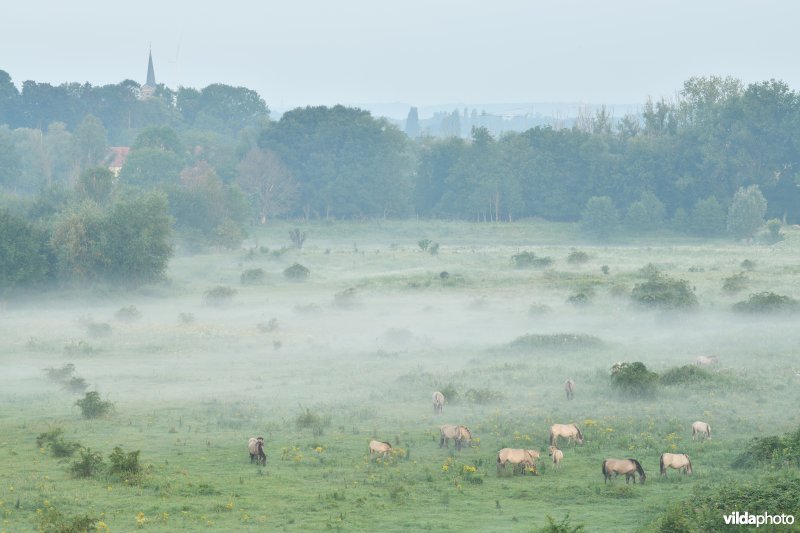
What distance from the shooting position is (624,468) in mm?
25391

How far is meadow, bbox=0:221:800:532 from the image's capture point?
24.1m

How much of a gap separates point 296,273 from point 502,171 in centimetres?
5460

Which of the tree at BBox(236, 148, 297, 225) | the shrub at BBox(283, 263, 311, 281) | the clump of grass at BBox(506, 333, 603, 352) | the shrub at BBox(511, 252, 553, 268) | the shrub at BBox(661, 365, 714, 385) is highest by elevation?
the tree at BBox(236, 148, 297, 225)

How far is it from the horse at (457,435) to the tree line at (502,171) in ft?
246

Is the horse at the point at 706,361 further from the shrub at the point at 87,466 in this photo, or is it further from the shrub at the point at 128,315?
the shrub at the point at 128,315

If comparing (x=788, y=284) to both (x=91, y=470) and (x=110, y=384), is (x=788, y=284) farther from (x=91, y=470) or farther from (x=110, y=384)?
(x=91, y=470)

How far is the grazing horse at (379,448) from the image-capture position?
1118 inches

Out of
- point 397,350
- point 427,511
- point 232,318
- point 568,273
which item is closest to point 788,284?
point 568,273

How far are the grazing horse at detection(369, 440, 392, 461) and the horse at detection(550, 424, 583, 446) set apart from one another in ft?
15.8

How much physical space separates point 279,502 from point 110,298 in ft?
181

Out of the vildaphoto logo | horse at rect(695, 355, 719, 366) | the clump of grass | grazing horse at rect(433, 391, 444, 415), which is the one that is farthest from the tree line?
the vildaphoto logo

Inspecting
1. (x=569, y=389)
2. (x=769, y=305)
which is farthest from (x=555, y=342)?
(x=769, y=305)

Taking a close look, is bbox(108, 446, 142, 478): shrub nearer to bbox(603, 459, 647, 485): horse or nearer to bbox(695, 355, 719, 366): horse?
bbox(603, 459, 647, 485): horse

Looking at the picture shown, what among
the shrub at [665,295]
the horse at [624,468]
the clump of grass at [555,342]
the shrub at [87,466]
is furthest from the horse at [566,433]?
the shrub at [665,295]
